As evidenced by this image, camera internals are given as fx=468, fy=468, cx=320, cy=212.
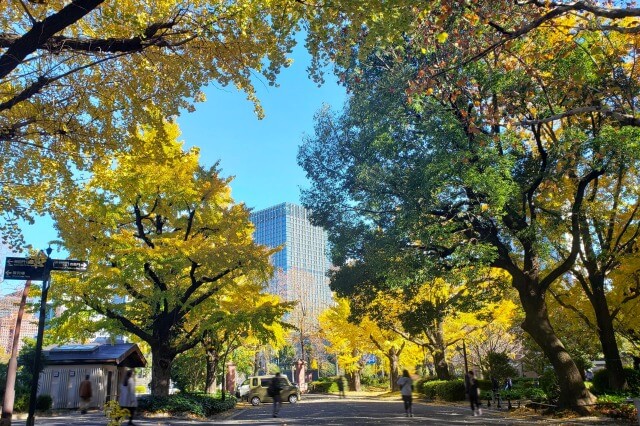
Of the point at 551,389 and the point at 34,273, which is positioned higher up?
the point at 34,273

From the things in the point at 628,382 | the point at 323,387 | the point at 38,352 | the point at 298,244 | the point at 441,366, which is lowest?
the point at 323,387

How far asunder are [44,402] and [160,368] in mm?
5890

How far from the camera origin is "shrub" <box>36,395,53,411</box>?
68.5ft

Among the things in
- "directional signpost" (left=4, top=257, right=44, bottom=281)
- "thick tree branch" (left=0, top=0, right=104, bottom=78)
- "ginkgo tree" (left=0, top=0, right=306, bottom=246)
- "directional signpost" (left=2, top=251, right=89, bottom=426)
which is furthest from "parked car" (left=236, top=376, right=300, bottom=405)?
"thick tree branch" (left=0, top=0, right=104, bottom=78)

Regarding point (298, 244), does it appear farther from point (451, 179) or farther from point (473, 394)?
point (451, 179)

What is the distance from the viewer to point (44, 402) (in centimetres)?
2106

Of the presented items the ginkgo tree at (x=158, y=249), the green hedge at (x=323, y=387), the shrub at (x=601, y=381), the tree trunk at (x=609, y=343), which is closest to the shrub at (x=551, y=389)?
the shrub at (x=601, y=381)

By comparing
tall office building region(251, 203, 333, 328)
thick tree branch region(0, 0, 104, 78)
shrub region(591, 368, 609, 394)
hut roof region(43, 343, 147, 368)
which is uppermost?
tall office building region(251, 203, 333, 328)

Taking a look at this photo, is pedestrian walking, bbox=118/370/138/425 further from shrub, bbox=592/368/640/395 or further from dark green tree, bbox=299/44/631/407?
shrub, bbox=592/368/640/395

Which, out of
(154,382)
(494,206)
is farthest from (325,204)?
(154,382)

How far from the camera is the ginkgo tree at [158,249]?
55.6 feet

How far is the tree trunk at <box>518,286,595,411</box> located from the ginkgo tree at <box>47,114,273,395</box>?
10088mm

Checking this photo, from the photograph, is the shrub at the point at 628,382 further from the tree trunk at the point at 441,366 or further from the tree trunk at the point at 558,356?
the tree trunk at the point at 441,366

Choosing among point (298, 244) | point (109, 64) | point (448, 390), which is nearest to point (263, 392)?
point (448, 390)
